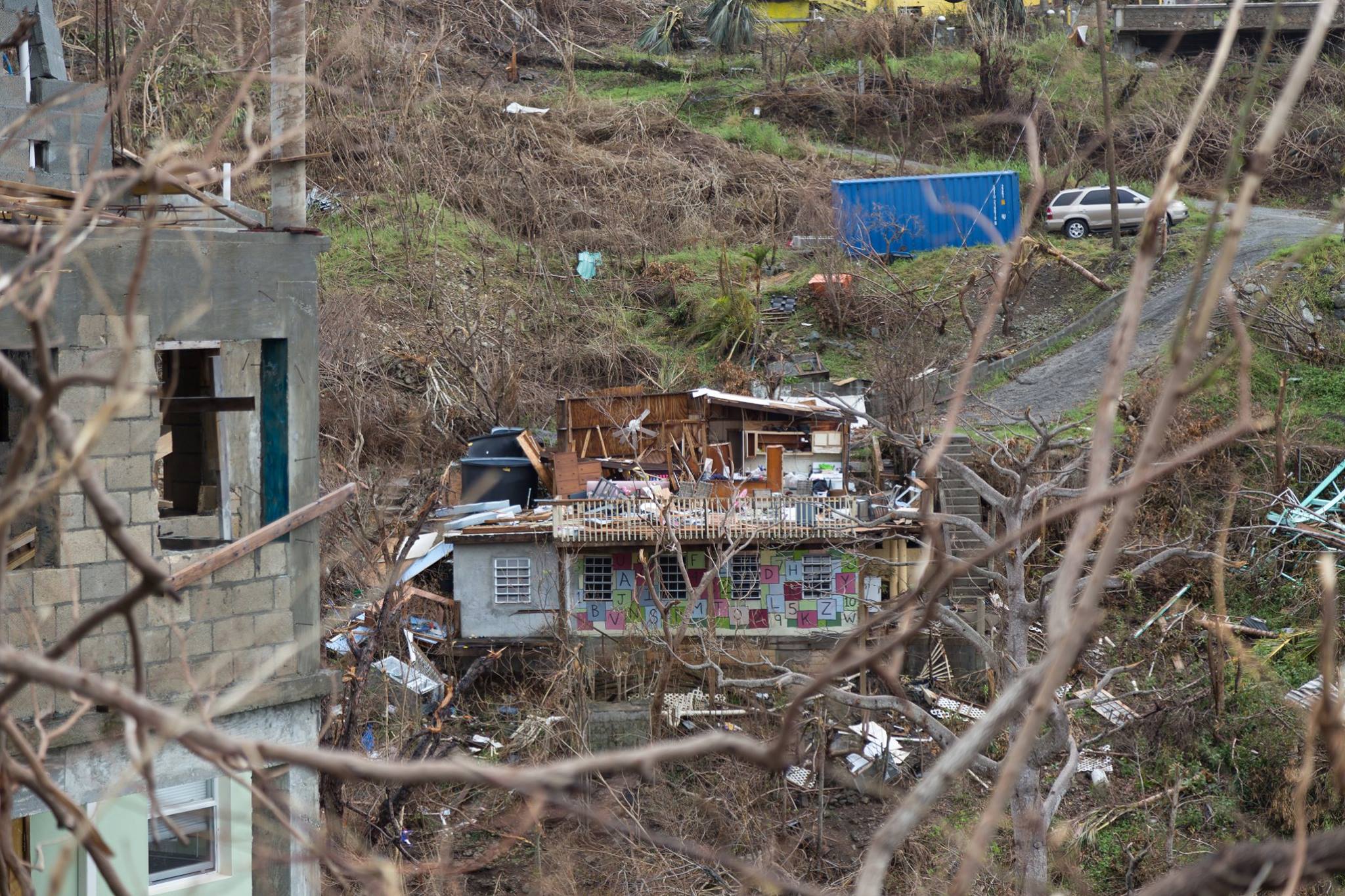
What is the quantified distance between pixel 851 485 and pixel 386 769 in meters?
20.7

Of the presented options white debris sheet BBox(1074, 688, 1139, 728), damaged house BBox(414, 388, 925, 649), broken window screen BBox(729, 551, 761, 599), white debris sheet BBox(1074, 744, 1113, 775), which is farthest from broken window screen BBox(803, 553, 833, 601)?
white debris sheet BBox(1074, 744, 1113, 775)

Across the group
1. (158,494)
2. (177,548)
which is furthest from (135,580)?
(177,548)

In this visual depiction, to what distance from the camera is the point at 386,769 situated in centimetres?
183

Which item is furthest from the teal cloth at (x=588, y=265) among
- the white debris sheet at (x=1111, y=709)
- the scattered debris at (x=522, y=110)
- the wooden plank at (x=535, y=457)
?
the white debris sheet at (x=1111, y=709)

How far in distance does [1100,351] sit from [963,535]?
7676 millimetres

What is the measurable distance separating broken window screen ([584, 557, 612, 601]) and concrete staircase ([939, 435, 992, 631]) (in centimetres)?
538

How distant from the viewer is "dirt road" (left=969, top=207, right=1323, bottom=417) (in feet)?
81.4

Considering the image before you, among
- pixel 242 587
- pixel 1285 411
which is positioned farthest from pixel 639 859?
pixel 1285 411

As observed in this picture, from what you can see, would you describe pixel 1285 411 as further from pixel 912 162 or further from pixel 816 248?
pixel 912 162

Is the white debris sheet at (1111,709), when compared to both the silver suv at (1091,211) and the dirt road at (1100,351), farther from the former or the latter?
the silver suv at (1091,211)

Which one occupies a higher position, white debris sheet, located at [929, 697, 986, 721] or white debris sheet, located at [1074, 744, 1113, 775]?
white debris sheet, located at [929, 697, 986, 721]

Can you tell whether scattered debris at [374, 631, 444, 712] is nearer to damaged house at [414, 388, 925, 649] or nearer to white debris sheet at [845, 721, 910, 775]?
damaged house at [414, 388, 925, 649]

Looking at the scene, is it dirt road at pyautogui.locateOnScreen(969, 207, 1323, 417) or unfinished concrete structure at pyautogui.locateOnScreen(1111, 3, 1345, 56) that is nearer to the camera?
dirt road at pyautogui.locateOnScreen(969, 207, 1323, 417)

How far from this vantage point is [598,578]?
21.0 metres
